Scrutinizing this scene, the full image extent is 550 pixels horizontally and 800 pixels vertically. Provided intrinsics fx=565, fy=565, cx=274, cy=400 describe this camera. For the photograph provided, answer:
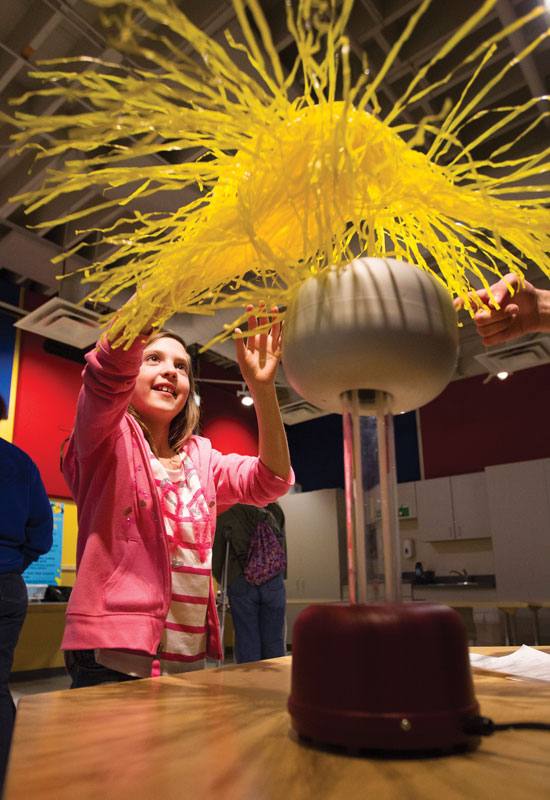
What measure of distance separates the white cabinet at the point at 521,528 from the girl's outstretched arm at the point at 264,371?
5702mm

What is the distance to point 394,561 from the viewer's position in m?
0.52

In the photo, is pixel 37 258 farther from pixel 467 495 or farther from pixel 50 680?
pixel 467 495

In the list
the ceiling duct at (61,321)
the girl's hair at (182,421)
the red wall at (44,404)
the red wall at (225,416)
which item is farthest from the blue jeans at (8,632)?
the red wall at (225,416)

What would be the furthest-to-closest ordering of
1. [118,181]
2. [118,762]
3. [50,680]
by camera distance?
[50,680]
[118,181]
[118,762]

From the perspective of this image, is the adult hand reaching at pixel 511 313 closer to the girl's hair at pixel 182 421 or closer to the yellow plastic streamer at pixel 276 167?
the yellow plastic streamer at pixel 276 167

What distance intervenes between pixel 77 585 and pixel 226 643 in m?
5.84

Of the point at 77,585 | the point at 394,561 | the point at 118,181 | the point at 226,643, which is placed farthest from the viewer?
the point at 226,643

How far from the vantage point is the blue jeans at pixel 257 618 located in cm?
324

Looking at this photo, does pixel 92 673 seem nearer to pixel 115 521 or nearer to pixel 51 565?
pixel 115 521

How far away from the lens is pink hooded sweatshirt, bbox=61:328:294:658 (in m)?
0.88

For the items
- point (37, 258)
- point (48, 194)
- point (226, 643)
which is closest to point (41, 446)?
point (37, 258)

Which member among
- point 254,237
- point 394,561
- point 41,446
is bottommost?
point 394,561

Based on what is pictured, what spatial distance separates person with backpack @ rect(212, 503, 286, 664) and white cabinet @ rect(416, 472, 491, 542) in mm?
3721

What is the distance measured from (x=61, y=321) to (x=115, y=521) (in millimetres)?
3323
